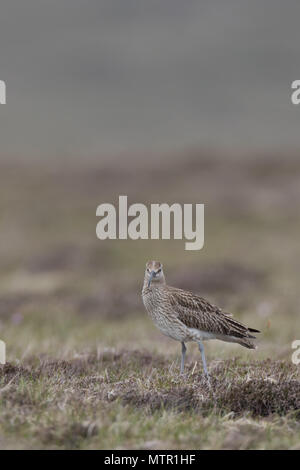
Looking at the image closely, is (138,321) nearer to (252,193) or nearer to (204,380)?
(204,380)

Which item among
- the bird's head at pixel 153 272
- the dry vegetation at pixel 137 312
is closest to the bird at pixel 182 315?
the bird's head at pixel 153 272

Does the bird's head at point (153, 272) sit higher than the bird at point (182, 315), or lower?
higher

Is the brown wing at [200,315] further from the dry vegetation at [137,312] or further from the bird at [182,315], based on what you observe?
the dry vegetation at [137,312]

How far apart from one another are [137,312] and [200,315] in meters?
10.8

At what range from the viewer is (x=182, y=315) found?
8742mm

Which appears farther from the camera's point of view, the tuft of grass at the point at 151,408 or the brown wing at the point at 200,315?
the brown wing at the point at 200,315

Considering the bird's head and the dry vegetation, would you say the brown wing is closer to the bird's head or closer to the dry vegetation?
the bird's head

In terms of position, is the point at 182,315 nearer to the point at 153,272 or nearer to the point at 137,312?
the point at 153,272

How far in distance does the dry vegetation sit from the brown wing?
1.51 feet

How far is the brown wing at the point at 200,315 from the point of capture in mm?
8766

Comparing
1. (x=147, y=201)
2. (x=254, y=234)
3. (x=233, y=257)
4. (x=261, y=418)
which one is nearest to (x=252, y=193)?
Result: (x=147, y=201)

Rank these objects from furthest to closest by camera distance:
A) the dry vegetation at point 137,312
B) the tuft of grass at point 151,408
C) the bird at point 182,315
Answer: the bird at point 182,315, the dry vegetation at point 137,312, the tuft of grass at point 151,408

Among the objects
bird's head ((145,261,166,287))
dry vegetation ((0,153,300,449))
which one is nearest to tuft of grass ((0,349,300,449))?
dry vegetation ((0,153,300,449))
